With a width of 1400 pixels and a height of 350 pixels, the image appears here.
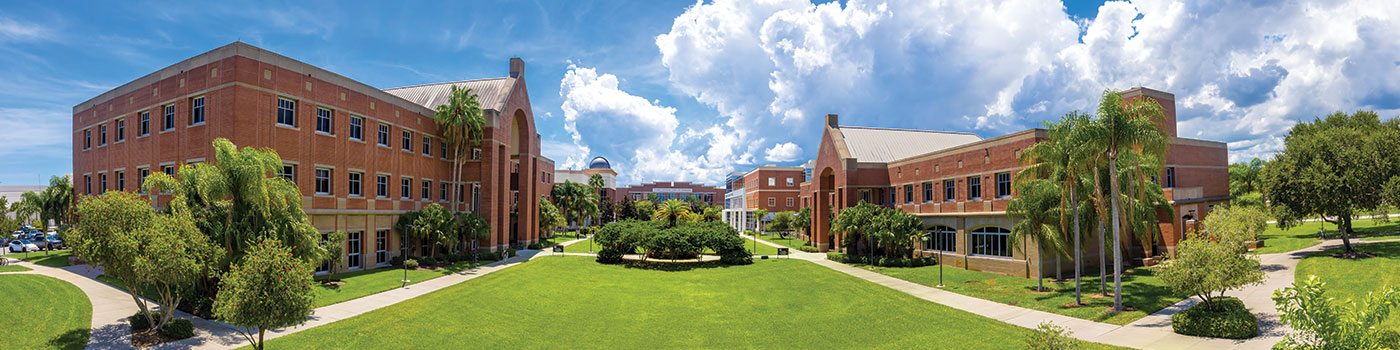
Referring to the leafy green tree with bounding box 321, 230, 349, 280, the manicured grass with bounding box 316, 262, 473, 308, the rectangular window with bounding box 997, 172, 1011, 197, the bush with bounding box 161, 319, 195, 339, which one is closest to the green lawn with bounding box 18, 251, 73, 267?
the leafy green tree with bounding box 321, 230, 349, 280

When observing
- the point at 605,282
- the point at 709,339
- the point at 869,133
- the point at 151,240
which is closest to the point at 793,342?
the point at 709,339

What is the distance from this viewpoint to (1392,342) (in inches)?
314

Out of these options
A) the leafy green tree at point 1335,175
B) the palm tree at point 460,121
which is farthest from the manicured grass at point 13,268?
the leafy green tree at point 1335,175

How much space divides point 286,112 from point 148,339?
678 inches

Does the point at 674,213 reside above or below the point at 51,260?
above

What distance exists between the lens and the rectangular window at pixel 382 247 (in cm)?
3765

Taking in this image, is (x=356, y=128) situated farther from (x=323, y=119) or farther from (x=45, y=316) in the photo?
(x=45, y=316)

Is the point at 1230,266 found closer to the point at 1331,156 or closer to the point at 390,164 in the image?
the point at 1331,156

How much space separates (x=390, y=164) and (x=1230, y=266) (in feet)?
142

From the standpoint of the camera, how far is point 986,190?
38.0m

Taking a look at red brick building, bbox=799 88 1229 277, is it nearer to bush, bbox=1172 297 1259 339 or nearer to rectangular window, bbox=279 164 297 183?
bush, bbox=1172 297 1259 339

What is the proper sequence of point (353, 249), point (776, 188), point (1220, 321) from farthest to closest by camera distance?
point (776, 188) → point (353, 249) → point (1220, 321)

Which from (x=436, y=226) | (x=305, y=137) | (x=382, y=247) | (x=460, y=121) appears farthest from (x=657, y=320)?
(x=460, y=121)

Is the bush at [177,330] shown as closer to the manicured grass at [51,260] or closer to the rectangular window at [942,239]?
the manicured grass at [51,260]
